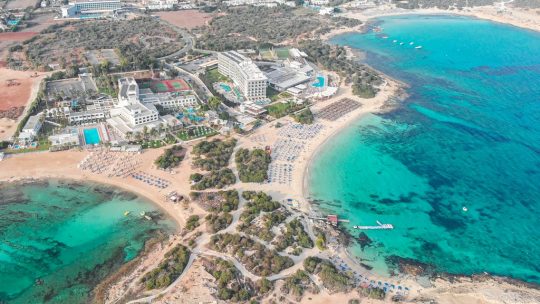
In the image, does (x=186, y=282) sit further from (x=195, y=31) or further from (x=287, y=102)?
(x=195, y=31)

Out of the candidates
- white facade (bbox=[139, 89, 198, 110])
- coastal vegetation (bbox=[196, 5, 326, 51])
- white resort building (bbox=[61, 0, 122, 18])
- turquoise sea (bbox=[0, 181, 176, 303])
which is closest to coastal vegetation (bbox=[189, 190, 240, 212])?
turquoise sea (bbox=[0, 181, 176, 303])

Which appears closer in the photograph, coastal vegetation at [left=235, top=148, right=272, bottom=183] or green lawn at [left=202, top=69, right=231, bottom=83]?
coastal vegetation at [left=235, top=148, right=272, bottom=183]

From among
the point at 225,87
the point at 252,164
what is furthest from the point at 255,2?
the point at 252,164

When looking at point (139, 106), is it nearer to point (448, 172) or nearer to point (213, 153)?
point (213, 153)

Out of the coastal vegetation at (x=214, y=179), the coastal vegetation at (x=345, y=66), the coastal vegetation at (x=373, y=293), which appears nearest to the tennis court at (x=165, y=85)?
the coastal vegetation at (x=214, y=179)

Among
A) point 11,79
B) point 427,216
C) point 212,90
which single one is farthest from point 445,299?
point 11,79

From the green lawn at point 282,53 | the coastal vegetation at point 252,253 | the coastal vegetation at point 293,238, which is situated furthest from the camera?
the green lawn at point 282,53

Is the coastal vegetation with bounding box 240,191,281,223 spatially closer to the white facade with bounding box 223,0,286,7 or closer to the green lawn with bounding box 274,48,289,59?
the green lawn with bounding box 274,48,289,59

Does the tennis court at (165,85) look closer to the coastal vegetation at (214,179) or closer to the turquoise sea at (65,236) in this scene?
the coastal vegetation at (214,179)
